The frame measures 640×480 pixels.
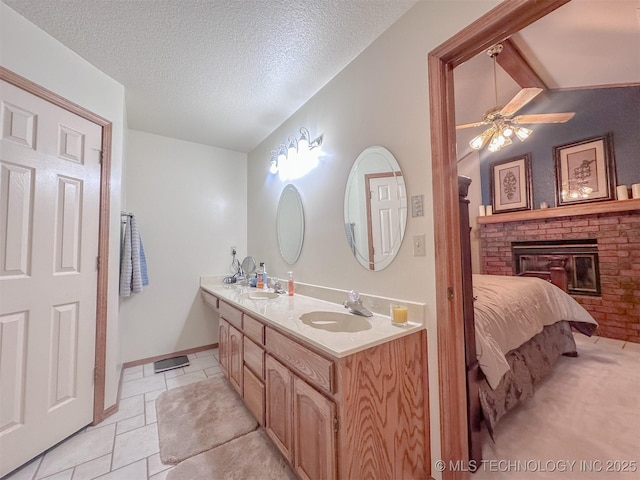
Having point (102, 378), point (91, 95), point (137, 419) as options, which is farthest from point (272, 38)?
point (137, 419)

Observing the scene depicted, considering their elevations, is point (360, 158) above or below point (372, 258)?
above

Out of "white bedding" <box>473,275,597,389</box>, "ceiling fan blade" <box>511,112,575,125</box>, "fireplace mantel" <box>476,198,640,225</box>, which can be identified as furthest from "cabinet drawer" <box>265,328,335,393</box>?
"fireplace mantel" <box>476,198,640,225</box>

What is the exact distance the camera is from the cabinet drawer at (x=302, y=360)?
98 cm

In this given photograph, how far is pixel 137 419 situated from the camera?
5.71ft

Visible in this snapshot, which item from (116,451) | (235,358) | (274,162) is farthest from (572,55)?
(116,451)

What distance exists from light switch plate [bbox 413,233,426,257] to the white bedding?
620 millimetres

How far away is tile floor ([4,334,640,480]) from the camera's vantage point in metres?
1.31

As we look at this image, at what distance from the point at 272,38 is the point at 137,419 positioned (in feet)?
8.92

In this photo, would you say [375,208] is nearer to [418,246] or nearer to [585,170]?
[418,246]

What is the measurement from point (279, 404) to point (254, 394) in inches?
13.5

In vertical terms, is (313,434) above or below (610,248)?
below

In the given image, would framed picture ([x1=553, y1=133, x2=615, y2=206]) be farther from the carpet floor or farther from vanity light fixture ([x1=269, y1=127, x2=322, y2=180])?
vanity light fixture ([x1=269, y1=127, x2=322, y2=180])

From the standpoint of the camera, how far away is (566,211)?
3340mm

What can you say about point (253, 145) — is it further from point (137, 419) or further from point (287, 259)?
point (137, 419)
